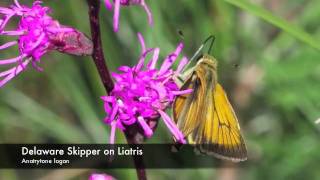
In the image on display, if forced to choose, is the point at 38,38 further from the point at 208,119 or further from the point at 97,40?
the point at 208,119

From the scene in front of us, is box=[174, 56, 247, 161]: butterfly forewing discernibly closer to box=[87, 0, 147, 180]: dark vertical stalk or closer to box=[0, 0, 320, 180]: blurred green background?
box=[87, 0, 147, 180]: dark vertical stalk

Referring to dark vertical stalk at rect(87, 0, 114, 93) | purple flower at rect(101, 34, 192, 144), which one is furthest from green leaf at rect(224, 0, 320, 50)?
dark vertical stalk at rect(87, 0, 114, 93)

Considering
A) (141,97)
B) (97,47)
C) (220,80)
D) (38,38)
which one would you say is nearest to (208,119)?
(141,97)

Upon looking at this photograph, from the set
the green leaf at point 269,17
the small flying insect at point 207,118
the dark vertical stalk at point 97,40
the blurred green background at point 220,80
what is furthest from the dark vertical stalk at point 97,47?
the blurred green background at point 220,80

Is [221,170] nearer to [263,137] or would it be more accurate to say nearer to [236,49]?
[263,137]

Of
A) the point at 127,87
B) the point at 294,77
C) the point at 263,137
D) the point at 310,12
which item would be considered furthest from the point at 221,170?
the point at 127,87

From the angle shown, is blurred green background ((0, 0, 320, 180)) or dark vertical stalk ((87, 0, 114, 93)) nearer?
dark vertical stalk ((87, 0, 114, 93))
